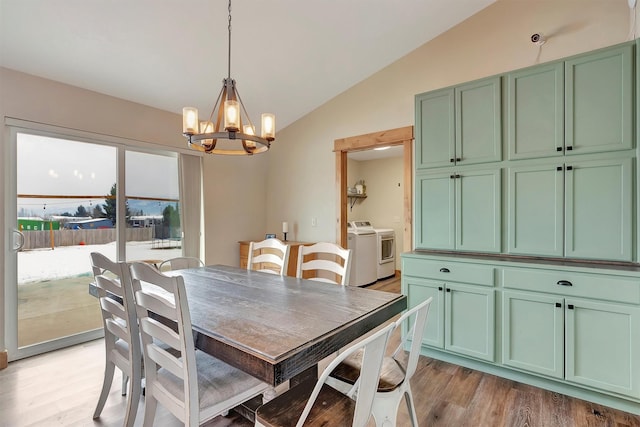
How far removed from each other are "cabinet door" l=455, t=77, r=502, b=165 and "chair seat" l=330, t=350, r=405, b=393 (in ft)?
5.96

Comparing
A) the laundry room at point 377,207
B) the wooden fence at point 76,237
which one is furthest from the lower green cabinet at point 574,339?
the wooden fence at point 76,237

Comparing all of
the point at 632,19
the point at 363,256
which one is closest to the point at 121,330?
the point at 363,256

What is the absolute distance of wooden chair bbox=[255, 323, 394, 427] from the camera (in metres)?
0.86

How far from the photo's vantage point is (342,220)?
12.7 feet

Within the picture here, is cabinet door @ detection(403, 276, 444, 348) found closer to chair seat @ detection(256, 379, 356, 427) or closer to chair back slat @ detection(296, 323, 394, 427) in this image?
chair seat @ detection(256, 379, 356, 427)

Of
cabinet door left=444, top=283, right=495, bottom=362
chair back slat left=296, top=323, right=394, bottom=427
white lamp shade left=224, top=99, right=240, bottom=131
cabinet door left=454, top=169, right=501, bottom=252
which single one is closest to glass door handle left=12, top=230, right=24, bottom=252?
white lamp shade left=224, top=99, right=240, bottom=131

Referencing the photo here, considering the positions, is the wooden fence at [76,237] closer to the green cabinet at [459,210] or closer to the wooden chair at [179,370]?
the wooden chair at [179,370]

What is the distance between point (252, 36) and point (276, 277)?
212 centimetres

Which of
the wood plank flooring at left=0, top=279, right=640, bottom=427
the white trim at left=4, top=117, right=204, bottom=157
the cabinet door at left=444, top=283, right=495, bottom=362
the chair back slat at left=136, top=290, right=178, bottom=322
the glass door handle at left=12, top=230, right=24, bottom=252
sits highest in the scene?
the white trim at left=4, top=117, right=204, bottom=157

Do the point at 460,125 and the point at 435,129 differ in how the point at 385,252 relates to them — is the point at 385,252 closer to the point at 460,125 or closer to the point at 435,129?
the point at 435,129

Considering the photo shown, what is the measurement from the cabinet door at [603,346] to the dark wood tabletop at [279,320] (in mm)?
1278

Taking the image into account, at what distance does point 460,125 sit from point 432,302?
1513 mm

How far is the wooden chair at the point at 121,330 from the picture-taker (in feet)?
4.91

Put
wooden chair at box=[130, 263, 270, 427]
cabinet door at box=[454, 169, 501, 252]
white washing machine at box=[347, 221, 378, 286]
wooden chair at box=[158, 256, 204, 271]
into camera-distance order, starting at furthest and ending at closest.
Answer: white washing machine at box=[347, 221, 378, 286] → wooden chair at box=[158, 256, 204, 271] → cabinet door at box=[454, 169, 501, 252] → wooden chair at box=[130, 263, 270, 427]
